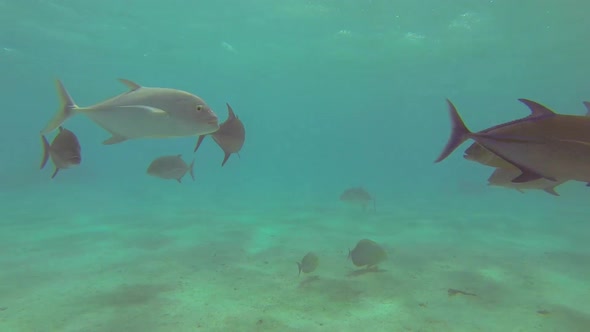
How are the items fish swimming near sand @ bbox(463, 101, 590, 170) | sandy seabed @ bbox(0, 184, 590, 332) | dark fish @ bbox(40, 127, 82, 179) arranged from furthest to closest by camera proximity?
1. sandy seabed @ bbox(0, 184, 590, 332)
2. dark fish @ bbox(40, 127, 82, 179)
3. fish swimming near sand @ bbox(463, 101, 590, 170)

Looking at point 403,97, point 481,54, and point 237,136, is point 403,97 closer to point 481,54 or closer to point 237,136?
point 481,54

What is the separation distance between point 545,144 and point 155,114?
2.33m

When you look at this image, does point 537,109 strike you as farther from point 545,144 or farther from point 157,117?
point 157,117

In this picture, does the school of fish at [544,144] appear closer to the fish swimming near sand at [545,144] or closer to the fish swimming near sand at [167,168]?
the fish swimming near sand at [545,144]

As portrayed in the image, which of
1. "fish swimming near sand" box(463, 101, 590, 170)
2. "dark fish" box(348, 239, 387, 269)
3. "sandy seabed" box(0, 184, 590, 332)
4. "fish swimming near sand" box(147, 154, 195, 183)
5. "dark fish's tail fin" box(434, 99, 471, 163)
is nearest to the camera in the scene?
"dark fish's tail fin" box(434, 99, 471, 163)

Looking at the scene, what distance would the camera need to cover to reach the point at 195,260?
6.66 meters

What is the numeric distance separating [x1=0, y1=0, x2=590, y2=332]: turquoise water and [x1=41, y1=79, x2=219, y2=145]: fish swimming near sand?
7.81ft

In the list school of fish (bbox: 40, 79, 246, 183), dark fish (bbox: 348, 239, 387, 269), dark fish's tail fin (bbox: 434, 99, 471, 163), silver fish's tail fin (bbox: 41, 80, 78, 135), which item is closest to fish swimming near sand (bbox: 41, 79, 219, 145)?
school of fish (bbox: 40, 79, 246, 183)

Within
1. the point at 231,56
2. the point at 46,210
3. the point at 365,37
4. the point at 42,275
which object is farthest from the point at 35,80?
the point at 42,275

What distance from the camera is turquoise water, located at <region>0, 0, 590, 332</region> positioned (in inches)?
173

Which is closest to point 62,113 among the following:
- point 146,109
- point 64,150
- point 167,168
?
point 64,150

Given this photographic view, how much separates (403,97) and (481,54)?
23563 millimetres

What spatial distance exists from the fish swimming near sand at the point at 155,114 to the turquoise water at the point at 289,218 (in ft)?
7.81

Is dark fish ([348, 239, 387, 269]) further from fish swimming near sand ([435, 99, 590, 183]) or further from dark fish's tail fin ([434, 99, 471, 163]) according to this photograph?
fish swimming near sand ([435, 99, 590, 183])
